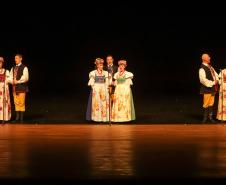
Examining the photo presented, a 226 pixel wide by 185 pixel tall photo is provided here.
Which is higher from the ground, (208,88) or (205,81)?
(205,81)

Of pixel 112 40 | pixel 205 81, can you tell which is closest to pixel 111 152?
pixel 205 81

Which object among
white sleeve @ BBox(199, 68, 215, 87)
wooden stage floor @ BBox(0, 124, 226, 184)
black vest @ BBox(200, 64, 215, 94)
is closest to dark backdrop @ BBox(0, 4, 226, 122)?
black vest @ BBox(200, 64, 215, 94)

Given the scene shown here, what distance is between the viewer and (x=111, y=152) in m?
9.62

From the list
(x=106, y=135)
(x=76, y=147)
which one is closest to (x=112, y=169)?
(x=76, y=147)

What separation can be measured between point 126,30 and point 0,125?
594 inches

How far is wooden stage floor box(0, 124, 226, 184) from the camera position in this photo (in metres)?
8.17

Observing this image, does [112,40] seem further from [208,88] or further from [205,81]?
[205,81]

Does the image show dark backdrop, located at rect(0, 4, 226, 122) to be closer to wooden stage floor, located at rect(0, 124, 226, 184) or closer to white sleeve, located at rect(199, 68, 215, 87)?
white sleeve, located at rect(199, 68, 215, 87)

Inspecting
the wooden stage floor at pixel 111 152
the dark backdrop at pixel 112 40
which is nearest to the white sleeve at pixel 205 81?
the wooden stage floor at pixel 111 152

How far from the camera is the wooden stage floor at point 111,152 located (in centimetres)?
817

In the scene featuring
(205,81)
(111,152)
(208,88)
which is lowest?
(111,152)

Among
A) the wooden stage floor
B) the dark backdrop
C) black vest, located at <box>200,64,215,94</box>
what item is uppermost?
the dark backdrop

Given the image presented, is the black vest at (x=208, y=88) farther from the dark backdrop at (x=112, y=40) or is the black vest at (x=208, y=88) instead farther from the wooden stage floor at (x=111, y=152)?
the dark backdrop at (x=112, y=40)

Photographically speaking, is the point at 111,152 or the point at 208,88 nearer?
the point at 111,152
